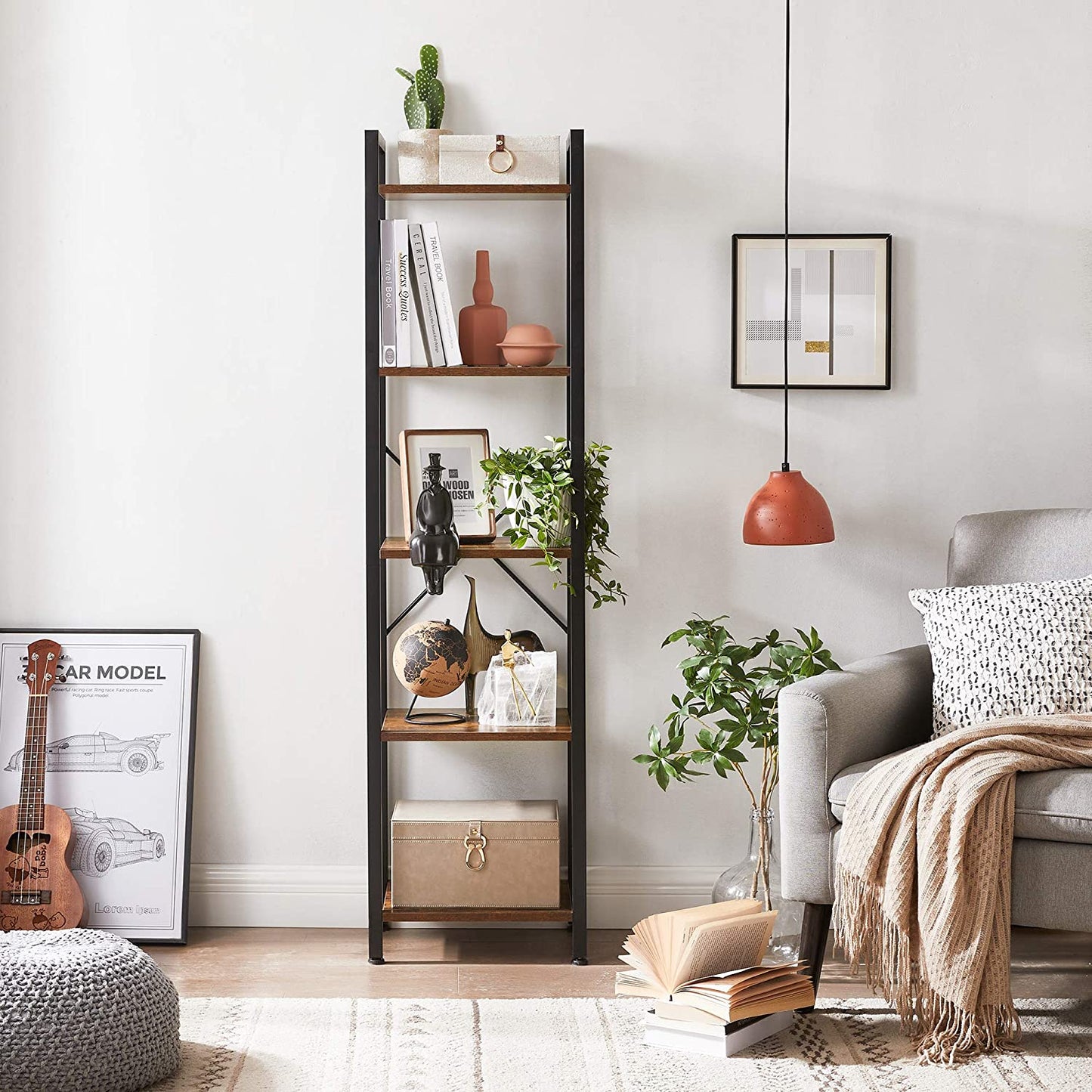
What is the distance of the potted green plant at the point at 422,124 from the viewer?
2750mm

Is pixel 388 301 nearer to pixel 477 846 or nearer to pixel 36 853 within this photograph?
pixel 477 846

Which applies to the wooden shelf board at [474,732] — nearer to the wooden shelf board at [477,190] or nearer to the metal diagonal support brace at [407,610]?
the metal diagonal support brace at [407,610]

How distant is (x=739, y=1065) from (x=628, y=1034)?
227 millimetres

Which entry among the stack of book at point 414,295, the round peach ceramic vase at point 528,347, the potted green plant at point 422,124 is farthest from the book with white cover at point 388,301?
the round peach ceramic vase at point 528,347

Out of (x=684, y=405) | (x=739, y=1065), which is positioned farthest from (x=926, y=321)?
(x=739, y=1065)

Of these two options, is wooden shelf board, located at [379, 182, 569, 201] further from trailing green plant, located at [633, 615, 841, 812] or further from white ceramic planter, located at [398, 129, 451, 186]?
trailing green plant, located at [633, 615, 841, 812]

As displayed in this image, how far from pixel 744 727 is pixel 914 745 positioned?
0.35 metres

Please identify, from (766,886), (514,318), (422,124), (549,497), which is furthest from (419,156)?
(766,886)

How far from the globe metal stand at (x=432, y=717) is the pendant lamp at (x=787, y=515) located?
748mm

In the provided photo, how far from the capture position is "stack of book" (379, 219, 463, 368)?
2674mm

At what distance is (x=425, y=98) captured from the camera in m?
2.80

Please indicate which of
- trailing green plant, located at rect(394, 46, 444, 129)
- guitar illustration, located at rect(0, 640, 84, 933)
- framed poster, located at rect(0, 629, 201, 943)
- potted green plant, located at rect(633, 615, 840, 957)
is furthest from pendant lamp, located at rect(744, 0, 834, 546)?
guitar illustration, located at rect(0, 640, 84, 933)

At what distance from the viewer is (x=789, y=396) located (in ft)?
9.70

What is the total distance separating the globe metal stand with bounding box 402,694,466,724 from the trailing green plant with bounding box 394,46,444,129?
4.22 feet
